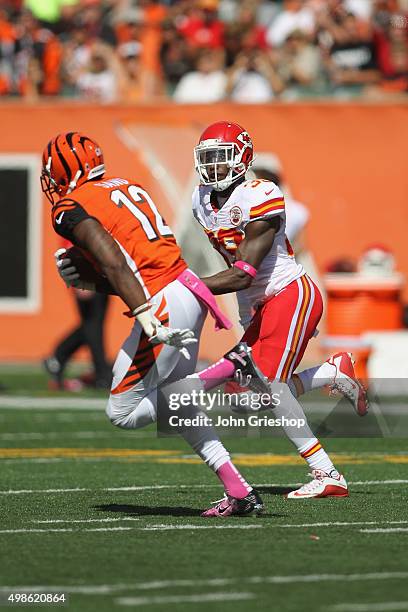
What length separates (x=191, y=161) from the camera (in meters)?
17.3

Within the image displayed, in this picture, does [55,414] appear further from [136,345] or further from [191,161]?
[136,345]

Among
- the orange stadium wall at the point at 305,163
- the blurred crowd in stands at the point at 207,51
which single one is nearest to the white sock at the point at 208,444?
the orange stadium wall at the point at 305,163

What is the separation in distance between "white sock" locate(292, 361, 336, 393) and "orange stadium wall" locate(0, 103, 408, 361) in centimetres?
942

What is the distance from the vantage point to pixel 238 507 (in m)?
7.06

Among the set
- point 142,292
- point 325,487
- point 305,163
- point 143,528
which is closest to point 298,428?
point 325,487

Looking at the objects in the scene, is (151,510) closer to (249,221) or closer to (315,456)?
(315,456)

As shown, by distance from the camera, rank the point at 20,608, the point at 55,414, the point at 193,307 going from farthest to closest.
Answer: the point at 55,414 < the point at 193,307 < the point at 20,608

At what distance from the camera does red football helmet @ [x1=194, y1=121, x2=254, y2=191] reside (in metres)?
7.55

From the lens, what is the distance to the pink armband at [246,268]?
721 cm

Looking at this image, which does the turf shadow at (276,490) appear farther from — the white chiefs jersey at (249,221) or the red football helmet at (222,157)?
the red football helmet at (222,157)

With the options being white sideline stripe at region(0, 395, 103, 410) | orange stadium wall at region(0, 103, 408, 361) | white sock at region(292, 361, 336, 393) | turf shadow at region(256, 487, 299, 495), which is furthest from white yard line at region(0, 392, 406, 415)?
white sock at region(292, 361, 336, 393)

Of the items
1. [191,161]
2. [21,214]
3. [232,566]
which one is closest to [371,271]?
[191,161]

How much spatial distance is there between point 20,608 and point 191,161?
12676 millimetres

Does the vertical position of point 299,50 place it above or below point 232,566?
above
